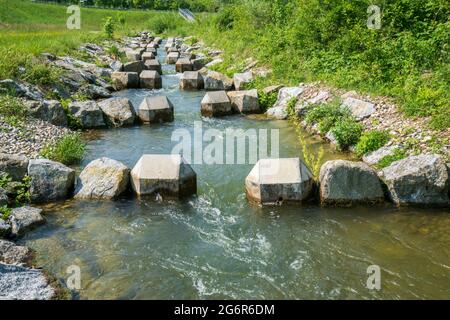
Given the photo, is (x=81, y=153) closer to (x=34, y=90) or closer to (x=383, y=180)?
(x=34, y=90)

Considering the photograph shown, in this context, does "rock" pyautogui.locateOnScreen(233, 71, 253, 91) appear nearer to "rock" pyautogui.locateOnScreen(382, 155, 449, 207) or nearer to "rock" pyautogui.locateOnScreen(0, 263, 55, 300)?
"rock" pyautogui.locateOnScreen(382, 155, 449, 207)

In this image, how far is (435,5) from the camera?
16.5m

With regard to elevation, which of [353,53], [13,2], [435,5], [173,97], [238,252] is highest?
[13,2]

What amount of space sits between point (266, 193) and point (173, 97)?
13.0 metres

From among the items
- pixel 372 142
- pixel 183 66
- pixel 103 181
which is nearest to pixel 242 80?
pixel 183 66

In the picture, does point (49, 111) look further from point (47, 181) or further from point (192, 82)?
point (192, 82)

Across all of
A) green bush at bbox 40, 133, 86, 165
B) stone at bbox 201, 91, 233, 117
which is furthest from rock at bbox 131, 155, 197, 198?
stone at bbox 201, 91, 233, 117

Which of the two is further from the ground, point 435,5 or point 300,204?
point 435,5

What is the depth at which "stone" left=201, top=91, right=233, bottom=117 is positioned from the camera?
1798cm

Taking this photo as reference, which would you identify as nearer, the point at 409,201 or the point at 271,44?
the point at 409,201

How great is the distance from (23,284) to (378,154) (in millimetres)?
9150

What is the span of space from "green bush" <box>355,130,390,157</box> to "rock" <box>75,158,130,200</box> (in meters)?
6.46

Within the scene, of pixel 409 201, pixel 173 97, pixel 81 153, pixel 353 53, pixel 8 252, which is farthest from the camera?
pixel 173 97

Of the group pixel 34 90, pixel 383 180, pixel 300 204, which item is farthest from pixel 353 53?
pixel 34 90
